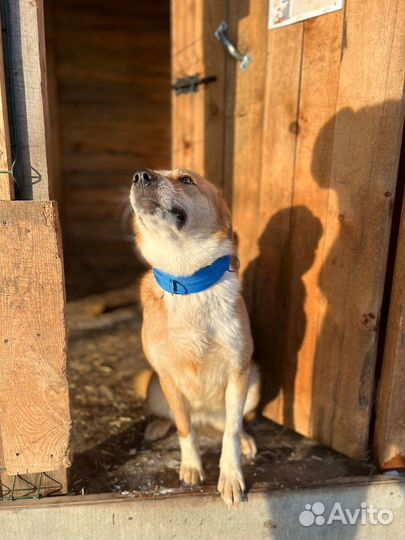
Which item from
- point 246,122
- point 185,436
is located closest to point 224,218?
point 246,122

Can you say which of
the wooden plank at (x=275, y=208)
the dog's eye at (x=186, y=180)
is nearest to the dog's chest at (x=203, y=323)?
the dog's eye at (x=186, y=180)

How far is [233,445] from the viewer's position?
189 centimetres

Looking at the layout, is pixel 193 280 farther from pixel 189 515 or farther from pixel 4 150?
pixel 189 515

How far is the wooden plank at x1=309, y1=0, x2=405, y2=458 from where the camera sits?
1.75m

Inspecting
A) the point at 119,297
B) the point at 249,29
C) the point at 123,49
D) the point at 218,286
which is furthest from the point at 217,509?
the point at 123,49

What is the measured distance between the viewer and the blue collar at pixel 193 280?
1816mm

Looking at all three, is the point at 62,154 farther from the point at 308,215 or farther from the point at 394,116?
the point at 394,116

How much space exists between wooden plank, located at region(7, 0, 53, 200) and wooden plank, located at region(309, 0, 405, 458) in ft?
3.86

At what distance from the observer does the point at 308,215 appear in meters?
2.12

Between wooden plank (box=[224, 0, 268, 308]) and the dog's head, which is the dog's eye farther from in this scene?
wooden plank (box=[224, 0, 268, 308])

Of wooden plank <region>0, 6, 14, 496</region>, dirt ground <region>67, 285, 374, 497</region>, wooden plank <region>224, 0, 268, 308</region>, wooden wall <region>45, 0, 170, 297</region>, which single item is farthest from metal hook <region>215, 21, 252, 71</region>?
wooden wall <region>45, 0, 170, 297</region>

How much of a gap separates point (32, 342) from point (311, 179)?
4.54ft

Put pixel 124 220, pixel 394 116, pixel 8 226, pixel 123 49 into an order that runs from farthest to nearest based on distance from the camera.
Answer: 1. pixel 124 220
2. pixel 123 49
3. pixel 394 116
4. pixel 8 226

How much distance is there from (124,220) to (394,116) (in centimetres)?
439
